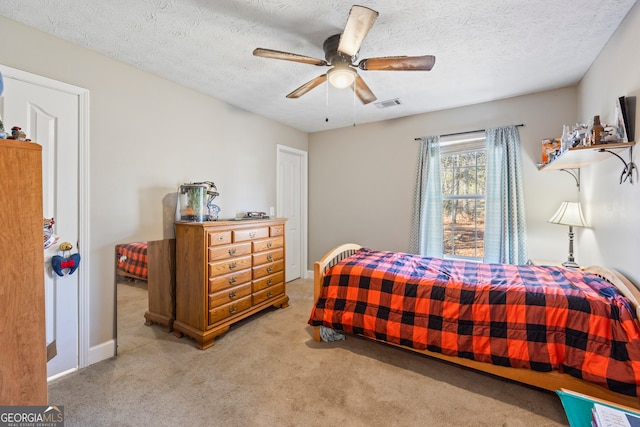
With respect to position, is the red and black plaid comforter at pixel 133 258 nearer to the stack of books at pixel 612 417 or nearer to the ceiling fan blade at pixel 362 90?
the ceiling fan blade at pixel 362 90

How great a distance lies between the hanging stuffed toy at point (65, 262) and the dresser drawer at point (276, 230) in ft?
5.69

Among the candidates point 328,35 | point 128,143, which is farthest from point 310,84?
point 128,143

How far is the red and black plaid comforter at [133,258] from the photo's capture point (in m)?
2.35

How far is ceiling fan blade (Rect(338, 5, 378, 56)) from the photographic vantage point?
1388 mm

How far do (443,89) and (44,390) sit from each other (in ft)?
11.7

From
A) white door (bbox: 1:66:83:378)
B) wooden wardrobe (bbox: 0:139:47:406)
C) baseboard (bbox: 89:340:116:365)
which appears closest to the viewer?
wooden wardrobe (bbox: 0:139:47:406)

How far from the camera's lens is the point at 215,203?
10.3ft

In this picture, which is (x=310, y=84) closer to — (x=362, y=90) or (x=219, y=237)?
(x=362, y=90)

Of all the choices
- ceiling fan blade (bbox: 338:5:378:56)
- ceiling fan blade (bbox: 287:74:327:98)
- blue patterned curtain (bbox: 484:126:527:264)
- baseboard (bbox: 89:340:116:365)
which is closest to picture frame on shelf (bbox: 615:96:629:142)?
blue patterned curtain (bbox: 484:126:527:264)

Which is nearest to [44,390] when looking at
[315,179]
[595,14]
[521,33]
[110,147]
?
[110,147]

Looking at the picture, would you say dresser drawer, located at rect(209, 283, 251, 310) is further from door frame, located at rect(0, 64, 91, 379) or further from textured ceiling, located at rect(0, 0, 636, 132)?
textured ceiling, located at rect(0, 0, 636, 132)

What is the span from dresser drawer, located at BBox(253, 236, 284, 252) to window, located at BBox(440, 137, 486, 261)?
220cm

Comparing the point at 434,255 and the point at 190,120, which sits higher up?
the point at 190,120

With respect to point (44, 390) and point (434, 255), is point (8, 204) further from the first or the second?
point (434, 255)
